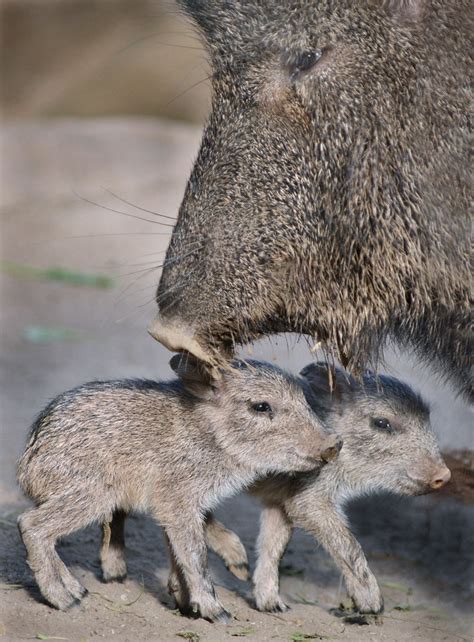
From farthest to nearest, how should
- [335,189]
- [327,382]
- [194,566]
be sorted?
[327,382]
[194,566]
[335,189]

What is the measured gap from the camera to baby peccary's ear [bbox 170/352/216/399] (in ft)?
13.3

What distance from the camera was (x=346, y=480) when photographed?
4355 millimetres

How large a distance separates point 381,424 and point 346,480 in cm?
26

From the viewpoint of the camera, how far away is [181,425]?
421 cm

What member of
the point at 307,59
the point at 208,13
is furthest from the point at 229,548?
the point at 208,13

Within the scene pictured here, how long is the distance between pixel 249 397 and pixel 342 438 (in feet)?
1.46

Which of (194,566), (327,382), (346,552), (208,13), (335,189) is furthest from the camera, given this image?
(327,382)

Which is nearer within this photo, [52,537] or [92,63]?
[52,537]

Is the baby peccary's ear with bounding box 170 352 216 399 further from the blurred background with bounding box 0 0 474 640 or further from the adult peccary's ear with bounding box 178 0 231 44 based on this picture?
the adult peccary's ear with bounding box 178 0 231 44

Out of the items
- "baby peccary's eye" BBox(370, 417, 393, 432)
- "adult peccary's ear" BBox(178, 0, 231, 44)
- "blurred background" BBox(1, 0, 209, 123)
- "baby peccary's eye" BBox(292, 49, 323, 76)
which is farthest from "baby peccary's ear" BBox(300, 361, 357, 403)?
"blurred background" BBox(1, 0, 209, 123)

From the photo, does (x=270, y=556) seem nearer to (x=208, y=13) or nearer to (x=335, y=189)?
(x=335, y=189)

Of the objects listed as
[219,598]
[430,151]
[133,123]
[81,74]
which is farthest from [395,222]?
[81,74]

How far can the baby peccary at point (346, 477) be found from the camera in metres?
4.25

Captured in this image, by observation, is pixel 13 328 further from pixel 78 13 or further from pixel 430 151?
pixel 78 13
